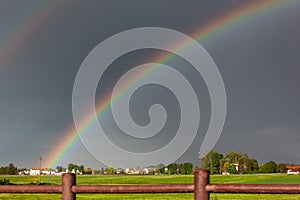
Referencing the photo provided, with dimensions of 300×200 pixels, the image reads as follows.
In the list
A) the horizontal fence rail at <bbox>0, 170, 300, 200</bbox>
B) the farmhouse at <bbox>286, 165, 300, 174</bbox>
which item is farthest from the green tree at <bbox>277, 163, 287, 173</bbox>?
the horizontal fence rail at <bbox>0, 170, 300, 200</bbox>

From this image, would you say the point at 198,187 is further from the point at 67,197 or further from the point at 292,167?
the point at 292,167

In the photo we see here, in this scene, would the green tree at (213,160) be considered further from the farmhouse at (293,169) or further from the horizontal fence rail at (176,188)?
the horizontal fence rail at (176,188)

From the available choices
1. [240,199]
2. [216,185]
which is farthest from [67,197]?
[240,199]

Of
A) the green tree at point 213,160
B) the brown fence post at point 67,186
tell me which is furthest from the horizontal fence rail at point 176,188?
the green tree at point 213,160

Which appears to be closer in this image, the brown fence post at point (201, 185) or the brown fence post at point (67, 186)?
the brown fence post at point (201, 185)

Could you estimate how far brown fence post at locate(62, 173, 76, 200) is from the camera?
20.5 ft

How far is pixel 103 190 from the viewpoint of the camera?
6211 mm

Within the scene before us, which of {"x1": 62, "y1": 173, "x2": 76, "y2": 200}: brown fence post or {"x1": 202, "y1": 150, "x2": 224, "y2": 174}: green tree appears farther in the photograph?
{"x1": 202, "y1": 150, "x2": 224, "y2": 174}: green tree

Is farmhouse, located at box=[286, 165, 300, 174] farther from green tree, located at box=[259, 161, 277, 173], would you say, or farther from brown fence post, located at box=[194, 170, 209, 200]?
brown fence post, located at box=[194, 170, 209, 200]

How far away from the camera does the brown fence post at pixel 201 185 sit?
5789mm

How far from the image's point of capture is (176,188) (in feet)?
19.3

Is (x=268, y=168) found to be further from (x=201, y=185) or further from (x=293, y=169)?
(x=201, y=185)

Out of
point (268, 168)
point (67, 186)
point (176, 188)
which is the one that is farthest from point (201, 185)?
point (268, 168)

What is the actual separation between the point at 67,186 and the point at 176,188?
1576 millimetres
